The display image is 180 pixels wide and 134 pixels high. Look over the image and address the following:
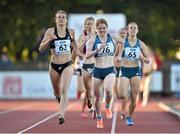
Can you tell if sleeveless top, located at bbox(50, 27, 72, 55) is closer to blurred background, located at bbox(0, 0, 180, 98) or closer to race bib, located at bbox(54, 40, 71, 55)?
race bib, located at bbox(54, 40, 71, 55)

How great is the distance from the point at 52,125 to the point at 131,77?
2.22m

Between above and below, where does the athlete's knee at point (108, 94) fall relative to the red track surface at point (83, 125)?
above

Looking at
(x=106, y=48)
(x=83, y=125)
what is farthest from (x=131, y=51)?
(x=83, y=125)

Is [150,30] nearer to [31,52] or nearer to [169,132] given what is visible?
[31,52]

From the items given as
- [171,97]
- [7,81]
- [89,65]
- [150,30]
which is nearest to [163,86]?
[171,97]

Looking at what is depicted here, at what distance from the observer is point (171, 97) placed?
128ft

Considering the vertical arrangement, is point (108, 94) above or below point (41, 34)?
above

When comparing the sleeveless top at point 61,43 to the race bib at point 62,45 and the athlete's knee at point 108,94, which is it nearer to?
the race bib at point 62,45

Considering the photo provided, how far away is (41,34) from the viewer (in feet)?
145

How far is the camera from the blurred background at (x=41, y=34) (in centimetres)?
3909

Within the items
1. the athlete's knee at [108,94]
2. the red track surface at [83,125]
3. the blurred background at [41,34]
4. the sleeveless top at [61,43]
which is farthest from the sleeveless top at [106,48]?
the blurred background at [41,34]

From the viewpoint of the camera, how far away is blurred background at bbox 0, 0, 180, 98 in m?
39.1

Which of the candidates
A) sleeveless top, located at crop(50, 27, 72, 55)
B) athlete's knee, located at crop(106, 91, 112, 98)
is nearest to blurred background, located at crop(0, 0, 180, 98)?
athlete's knee, located at crop(106, 91, 112, 98)

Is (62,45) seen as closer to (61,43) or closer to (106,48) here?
(61,43)
